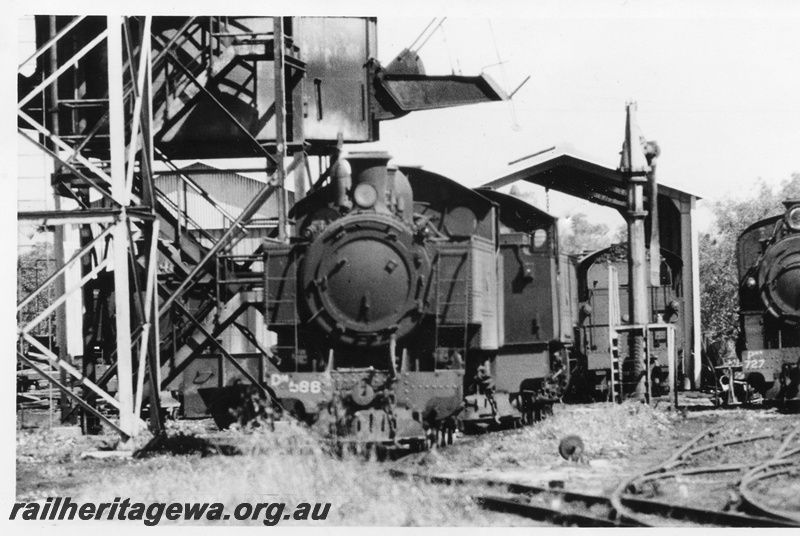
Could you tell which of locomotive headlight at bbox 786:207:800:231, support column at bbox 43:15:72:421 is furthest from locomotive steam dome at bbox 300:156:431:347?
locomotive headlight at bbox 786:207:800:231

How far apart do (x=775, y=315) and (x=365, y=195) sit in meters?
9.97

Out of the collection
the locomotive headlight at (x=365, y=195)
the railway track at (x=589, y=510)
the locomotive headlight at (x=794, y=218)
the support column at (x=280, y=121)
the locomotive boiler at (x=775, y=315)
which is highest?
the support column at (x=280, y=121)

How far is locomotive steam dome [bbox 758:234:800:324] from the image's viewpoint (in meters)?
20.1

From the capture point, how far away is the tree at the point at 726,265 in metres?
31.4

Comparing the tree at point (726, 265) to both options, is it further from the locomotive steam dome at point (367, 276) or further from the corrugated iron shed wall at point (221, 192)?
the locomotive steam dome at point (367, 276)

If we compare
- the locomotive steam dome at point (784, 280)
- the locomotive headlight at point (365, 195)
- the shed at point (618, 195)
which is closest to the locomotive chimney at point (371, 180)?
the locomotive headlight at point (365, 195)

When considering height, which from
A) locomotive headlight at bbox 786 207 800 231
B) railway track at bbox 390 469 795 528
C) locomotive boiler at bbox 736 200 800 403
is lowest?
railway track at bbox 390 469 795 528

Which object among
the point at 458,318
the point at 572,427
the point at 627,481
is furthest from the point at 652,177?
the point at 627,481

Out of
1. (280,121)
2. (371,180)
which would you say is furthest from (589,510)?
(280,121)

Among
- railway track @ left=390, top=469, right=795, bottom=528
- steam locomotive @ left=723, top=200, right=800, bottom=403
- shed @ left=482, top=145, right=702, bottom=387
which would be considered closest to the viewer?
railway track @ left=390, top=469, right=795, bottom=528

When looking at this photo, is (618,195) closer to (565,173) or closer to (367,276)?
(565,173)

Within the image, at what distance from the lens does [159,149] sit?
18.5m

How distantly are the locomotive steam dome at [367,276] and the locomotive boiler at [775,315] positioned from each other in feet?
29.8

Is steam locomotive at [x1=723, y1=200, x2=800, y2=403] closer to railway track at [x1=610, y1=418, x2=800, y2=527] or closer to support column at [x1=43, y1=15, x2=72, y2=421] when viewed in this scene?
railway track at [x1=610, y1=418, x2=800, y2=527]
